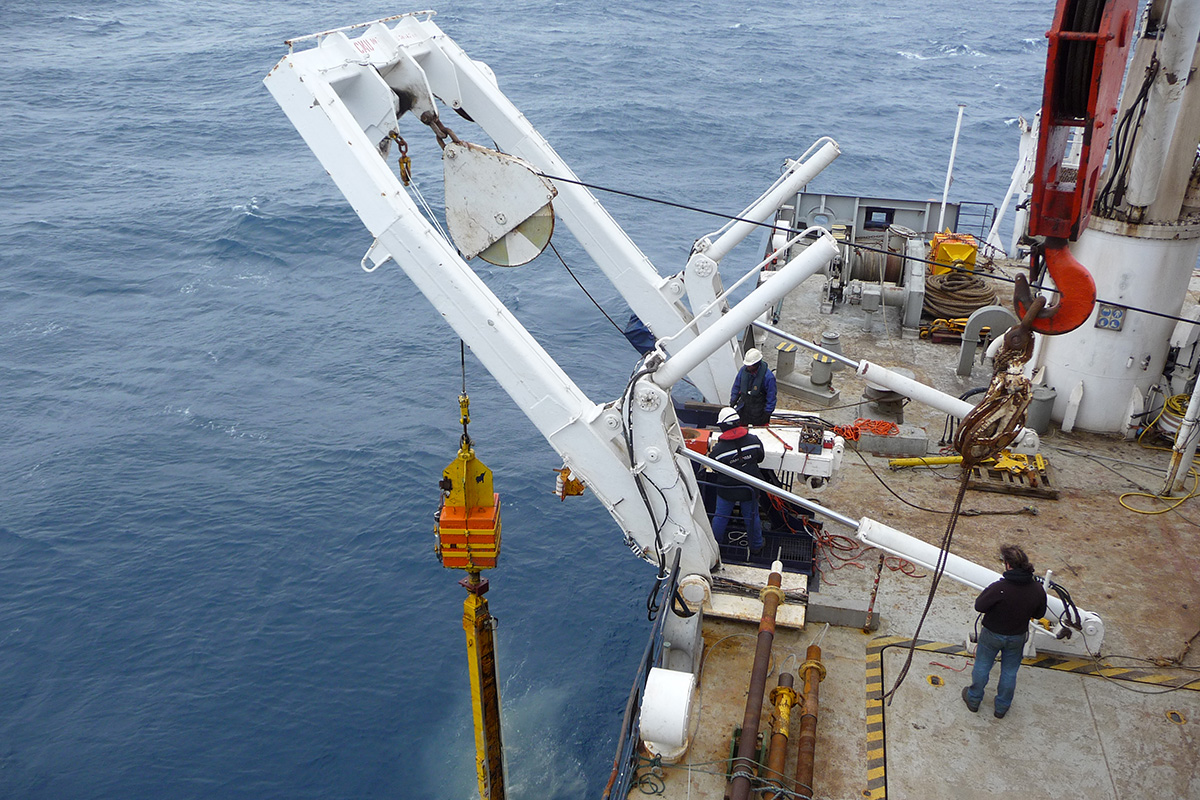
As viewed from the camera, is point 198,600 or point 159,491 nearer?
point 198,600

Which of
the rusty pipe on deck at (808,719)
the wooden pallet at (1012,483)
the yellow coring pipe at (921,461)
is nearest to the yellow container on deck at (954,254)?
the yellow coring pipe at (921,461)

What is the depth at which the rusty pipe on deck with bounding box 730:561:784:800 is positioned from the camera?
7.19m

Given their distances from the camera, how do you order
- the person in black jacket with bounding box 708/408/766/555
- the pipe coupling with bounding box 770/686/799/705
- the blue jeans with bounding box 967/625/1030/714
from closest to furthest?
the blue jeans with bounding box 967/625/1030/714, the pipe coupling with bounding box 770/686/799/705, the person in black jacket with bounding box 708/408/766/555

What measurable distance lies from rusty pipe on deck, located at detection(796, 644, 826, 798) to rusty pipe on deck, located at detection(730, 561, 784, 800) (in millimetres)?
394

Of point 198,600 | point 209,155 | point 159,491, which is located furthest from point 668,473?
point 209,155

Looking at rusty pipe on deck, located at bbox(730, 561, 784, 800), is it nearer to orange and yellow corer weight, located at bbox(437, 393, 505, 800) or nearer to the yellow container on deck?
orange and yellow corer weight, located at bbox(437, 393, 505, 800)

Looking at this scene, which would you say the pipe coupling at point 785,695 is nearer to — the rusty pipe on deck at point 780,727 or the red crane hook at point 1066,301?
the rusty pipe on deck at point 780,727

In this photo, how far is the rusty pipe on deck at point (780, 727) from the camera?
752 centimetres

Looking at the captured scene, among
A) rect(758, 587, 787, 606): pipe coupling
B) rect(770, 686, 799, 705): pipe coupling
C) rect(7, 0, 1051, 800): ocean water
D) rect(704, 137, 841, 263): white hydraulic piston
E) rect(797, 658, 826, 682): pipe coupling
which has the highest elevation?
rect(704, 137, 841, 263): white hydraulic piston

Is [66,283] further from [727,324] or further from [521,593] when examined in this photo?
[727,324]

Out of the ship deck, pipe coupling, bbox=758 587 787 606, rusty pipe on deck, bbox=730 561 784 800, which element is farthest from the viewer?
pipe coupling, bbox=758 587 787 606

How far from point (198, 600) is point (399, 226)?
9371 millimetres

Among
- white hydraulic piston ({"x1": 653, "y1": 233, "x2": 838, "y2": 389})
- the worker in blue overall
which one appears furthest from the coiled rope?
white hydraulic piston ({"x1": 653, "y1": 233, "x2": 838, "y2": 389})

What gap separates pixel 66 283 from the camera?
2608cm
